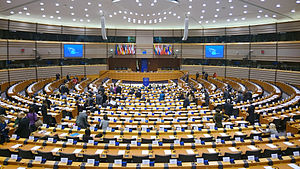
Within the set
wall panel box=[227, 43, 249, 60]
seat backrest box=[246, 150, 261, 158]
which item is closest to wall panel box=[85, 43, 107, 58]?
wall panel box=[227, 43, 249, 60]

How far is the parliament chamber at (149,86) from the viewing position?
6.98 m

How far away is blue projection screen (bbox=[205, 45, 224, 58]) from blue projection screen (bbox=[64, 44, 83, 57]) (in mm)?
18244

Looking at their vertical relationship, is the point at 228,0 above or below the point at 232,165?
above

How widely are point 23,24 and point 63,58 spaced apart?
20.5 feet

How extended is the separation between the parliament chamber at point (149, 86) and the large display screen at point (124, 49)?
0.15 m

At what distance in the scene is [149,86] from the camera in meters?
22.9

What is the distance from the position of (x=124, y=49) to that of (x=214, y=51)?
13238mm

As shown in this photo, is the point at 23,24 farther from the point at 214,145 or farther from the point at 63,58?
the point at 214,145

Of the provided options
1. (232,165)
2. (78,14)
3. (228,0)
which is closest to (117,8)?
(78,14)

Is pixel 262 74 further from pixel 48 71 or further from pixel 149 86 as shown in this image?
pixel 48 71

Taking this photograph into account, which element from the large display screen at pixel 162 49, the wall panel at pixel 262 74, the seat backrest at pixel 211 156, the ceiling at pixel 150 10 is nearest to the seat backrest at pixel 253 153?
the seat backrest at pixel 211 156

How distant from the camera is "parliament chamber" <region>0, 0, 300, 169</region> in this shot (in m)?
6.98

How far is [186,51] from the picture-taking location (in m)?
34.5

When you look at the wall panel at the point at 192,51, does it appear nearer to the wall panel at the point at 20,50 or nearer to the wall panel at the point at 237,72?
the wall panel at the point at 237,72
